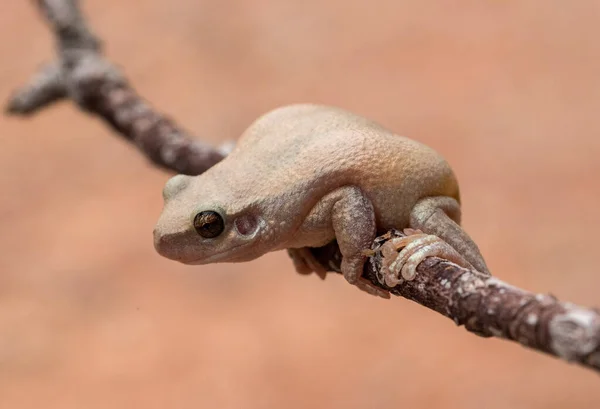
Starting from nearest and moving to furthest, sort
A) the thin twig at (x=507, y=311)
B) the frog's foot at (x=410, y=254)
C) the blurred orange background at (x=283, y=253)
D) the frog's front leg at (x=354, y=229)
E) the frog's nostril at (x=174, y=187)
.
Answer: the thin twig at (x=507, y=311), the frog's foot at (x=410, y=254), the frog's front leg at (x=354, y=229), the frog's nostril at (x=174, y=187), the blurred orange background at (x=283, y=253)

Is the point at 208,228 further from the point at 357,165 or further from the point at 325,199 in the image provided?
the point at 357,165

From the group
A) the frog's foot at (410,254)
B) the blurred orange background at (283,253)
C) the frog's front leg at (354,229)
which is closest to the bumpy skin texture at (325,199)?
the frog's front leg at (354,229)

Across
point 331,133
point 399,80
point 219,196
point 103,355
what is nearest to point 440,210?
point 331,133

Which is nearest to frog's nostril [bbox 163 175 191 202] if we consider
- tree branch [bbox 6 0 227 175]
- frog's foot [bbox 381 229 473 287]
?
frog's foot [bbox 381 229 473 287]

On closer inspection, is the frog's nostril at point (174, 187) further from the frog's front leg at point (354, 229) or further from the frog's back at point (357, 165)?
the frog's front leg at point (354, 229)

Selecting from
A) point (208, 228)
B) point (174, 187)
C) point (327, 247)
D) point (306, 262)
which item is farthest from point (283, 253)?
point (208, 228)

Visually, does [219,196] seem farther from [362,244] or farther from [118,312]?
[118,312]
